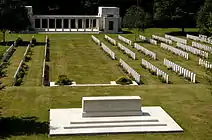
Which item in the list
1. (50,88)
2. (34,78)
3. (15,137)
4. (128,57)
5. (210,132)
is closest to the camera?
(15,137)

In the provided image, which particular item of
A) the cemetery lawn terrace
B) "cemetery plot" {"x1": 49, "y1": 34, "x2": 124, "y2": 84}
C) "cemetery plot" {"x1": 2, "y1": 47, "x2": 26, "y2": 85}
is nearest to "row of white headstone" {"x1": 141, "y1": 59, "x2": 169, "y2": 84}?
the cemetery lawn terrace

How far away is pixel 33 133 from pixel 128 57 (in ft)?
82.1

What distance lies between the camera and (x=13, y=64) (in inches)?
1458

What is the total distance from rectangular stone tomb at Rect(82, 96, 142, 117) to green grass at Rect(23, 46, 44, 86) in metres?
10.2


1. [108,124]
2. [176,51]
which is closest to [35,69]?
[176,51]

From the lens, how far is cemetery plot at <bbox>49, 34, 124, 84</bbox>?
1264 inches

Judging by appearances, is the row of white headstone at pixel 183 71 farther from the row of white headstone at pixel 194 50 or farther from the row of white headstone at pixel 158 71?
the row of white headstone at pixel 194 50

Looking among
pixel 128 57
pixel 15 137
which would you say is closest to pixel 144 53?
pixel 128 57

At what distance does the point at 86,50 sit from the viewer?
48.6 metres

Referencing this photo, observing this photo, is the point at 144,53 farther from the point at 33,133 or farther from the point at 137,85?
the point at 33,133

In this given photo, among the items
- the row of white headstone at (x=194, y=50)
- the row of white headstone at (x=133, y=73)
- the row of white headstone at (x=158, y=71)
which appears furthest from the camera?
the row of white headstone at (x=194, y=50)

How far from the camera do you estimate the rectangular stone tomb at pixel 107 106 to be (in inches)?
764

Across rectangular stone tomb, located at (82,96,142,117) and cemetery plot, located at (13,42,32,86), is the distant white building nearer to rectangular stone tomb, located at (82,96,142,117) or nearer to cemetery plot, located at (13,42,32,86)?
cemetery plot, located at (13,42,32,86)

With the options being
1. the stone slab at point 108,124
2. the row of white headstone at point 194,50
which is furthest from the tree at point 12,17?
the stone slab at point 108,124
